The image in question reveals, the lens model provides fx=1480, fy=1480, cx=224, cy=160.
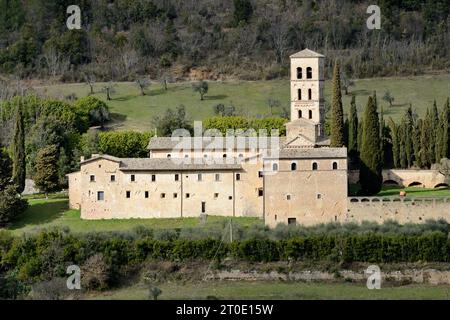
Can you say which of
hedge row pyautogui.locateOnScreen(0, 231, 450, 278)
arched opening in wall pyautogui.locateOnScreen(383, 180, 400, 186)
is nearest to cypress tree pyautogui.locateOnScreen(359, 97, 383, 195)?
arched opening in wall pyautogui.locateOnScreen(383, 180, 400, 186)

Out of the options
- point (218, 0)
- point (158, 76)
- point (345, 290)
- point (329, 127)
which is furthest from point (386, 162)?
point (218, 0)

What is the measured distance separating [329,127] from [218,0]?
5975cm

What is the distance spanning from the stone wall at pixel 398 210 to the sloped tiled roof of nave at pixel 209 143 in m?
8.39

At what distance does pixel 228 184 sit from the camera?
6425cm

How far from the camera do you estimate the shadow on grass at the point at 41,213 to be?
212ft

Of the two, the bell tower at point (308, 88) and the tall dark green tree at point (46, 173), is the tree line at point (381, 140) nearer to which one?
the bell tower at point (308, 88)

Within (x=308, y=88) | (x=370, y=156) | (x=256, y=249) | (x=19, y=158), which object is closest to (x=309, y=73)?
(x=308, y=88)

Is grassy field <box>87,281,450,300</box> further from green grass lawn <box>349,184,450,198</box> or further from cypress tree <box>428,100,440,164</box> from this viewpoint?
cypress tree <box>428,100,440,164</box>

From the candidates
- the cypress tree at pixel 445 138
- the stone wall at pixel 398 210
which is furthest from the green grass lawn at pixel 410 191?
the stone wall at pixel 398 210

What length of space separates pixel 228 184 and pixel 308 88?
10165 mm

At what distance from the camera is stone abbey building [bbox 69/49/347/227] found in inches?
2435

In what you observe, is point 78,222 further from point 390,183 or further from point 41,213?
point 390,183

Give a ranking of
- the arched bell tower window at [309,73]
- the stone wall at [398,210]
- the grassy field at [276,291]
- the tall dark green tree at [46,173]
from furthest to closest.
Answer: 1. the arched bell tower window at [309,73]
2. the tall dark green tree at [46,173]
3. the stone wall at [398,210]
4. the grassy field at [276,291]

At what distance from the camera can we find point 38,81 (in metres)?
108
